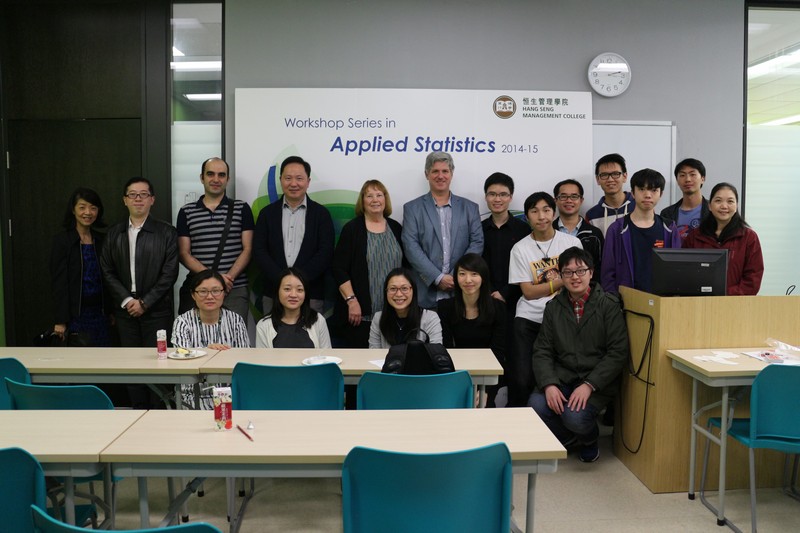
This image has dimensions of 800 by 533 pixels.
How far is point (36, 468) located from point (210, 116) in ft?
11.9

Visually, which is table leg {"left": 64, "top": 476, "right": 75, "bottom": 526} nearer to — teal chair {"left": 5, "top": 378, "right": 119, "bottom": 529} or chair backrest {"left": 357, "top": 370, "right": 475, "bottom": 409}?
teal chair {"left": 5, "top": 378, "right": 119, "bottom": 529}

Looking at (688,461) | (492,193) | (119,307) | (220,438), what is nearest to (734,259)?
(688,461)

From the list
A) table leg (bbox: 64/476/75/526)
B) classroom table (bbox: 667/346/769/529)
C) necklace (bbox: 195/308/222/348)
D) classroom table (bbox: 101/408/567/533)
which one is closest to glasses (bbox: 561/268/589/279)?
classroom table (bbox: 667/346/769/529)

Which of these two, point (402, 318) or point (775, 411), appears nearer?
point (775, 411)

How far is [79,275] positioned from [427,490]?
3.50 m

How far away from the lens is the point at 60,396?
2205 millimetres

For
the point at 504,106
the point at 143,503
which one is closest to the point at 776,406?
the point at 143,503

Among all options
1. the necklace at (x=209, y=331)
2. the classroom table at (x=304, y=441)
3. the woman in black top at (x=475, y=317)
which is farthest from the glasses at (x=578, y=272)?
the necklace at (x=209, y=331)

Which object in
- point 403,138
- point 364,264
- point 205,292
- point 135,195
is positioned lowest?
point 205,292

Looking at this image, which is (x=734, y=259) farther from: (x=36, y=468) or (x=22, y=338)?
(x=22, y=338)

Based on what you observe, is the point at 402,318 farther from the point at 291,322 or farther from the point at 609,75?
the point at 609,75

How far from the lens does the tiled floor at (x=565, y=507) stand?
2771mm

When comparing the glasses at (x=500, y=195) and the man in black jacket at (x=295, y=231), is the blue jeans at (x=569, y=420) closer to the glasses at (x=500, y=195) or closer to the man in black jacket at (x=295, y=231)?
the glasses at (x=500, y=195)

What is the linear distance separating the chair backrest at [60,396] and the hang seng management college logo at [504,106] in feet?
11.6
